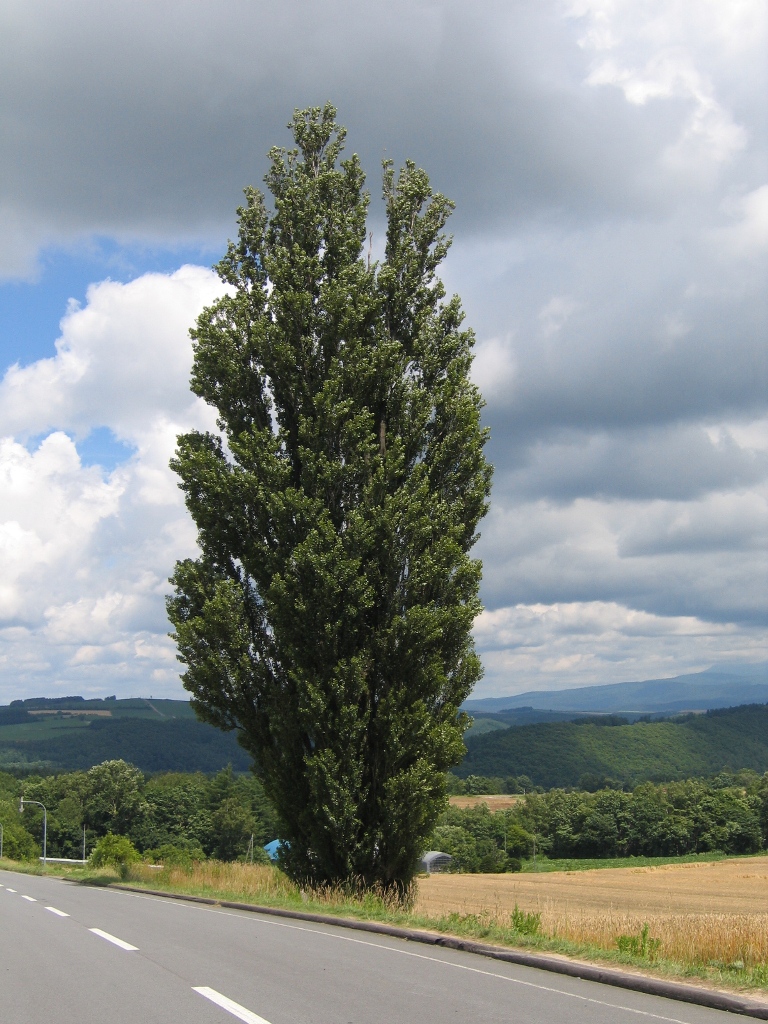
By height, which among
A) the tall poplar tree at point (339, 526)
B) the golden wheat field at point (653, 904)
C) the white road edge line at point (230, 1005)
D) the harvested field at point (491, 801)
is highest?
the tall poplar tree at point (339, 526)

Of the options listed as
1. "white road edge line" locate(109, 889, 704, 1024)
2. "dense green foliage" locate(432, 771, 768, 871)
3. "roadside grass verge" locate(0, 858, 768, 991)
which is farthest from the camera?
"dense green foliage" locate(432, 771, 768, 871)

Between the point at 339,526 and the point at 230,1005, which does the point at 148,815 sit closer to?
the point at 339,526

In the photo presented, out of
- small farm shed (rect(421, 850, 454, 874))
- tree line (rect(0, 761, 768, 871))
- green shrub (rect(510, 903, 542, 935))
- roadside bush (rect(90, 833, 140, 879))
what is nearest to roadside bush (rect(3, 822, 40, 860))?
tree line (rect(0, 761, 768, 871))

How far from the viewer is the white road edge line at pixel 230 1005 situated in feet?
24.2

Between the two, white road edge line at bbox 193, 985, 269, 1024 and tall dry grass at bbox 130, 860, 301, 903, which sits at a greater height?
white road edge line at bbox 193, 985, 269, 1024

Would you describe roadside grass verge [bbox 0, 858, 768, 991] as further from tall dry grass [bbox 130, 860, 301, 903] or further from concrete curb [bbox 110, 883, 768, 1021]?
concrete curb [bbox 110, 883, 768, 1021]

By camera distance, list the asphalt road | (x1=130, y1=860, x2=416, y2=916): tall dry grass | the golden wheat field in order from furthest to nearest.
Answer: (x1=130, y1=860, x2=416, y2=916): tall dry grass → the golden wheat field → the asphalt road

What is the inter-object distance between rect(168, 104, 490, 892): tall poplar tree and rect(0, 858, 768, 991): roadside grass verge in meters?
1.13

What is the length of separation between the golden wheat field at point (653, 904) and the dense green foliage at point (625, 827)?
32.5ft

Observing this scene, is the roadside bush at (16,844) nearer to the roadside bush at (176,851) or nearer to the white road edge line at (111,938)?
the roadside bush at (176,851)

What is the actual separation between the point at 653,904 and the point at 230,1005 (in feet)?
137

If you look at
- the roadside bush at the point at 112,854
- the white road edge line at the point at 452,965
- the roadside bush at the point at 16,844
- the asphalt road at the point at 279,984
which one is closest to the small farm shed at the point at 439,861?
the roadside bush at the point at 16,844

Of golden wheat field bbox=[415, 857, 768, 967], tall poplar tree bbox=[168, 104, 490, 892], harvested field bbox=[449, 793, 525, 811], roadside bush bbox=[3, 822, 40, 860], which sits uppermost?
tall poplar tree bbox=[168, 104, 490, 892]

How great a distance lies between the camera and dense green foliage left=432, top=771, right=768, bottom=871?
9762 cm
